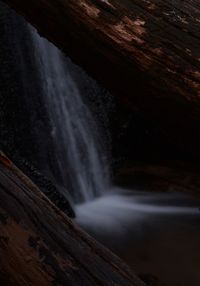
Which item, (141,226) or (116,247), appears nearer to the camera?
(116,247)

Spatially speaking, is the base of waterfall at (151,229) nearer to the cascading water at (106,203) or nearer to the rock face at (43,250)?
the cascading water at (106,203)

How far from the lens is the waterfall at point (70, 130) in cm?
499

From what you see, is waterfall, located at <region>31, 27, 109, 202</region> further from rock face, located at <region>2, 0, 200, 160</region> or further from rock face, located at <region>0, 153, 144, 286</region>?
rock face, located at <region>0, 153, 144, 286</region>

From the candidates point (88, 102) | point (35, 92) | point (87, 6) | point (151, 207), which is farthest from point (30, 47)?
point (87, 6)

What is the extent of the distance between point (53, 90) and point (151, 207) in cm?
150

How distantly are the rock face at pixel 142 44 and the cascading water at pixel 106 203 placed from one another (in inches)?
37.1

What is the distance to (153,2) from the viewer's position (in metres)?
2.47

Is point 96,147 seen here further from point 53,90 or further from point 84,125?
point 53,90

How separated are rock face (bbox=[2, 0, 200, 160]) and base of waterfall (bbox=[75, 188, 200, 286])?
0.84 metres

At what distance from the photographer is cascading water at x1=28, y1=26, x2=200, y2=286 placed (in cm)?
317

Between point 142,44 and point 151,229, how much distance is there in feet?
5.65

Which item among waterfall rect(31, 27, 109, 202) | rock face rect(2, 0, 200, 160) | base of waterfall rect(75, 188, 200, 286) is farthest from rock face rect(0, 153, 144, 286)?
waterfall rect(31, 27, 109, 202)

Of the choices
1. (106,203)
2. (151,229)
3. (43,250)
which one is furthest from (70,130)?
(43,250)

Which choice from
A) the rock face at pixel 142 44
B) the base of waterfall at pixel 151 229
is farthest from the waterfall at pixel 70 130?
the rock face at pixel 142 44
